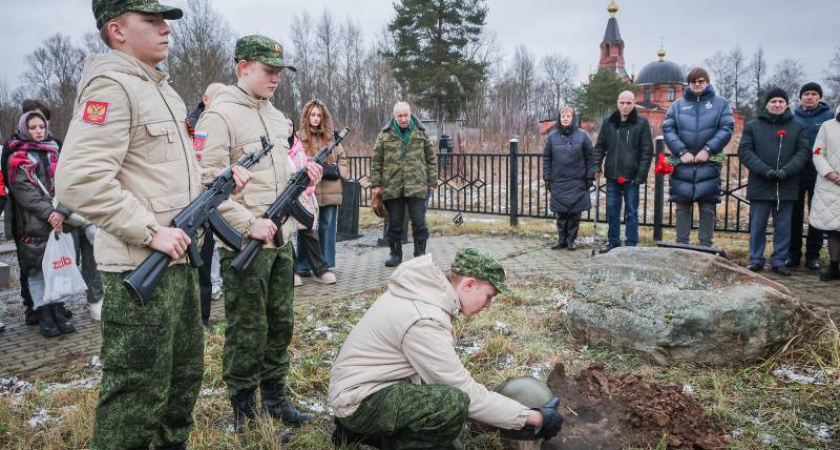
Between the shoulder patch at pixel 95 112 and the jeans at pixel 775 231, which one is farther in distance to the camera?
the jeans at pixel 775 231

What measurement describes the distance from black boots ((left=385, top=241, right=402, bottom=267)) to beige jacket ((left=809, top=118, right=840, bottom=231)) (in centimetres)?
480

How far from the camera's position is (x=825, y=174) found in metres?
6.16

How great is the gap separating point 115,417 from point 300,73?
2075 inches

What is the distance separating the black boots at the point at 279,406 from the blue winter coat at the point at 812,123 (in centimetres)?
640

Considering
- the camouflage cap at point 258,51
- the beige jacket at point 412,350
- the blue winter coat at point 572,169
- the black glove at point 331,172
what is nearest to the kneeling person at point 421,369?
the beige jacket at point 412,350

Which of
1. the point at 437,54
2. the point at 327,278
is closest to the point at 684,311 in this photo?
the point at 327,278

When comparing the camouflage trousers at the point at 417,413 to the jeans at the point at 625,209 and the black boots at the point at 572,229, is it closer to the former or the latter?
the jeans at the point at 625,209

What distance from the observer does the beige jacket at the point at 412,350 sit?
250cm

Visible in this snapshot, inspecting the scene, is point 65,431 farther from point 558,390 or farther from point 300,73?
point 300,73

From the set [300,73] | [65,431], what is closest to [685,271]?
[65,431]

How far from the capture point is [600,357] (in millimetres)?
4168

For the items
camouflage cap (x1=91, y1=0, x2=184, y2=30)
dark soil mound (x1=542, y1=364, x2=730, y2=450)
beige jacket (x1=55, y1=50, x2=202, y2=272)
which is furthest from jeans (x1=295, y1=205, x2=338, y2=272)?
camouflage cap (x1=91, y1=0, x2=184, y2=30)

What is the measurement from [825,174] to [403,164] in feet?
15.2

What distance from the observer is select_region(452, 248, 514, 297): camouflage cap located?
2596 mm
